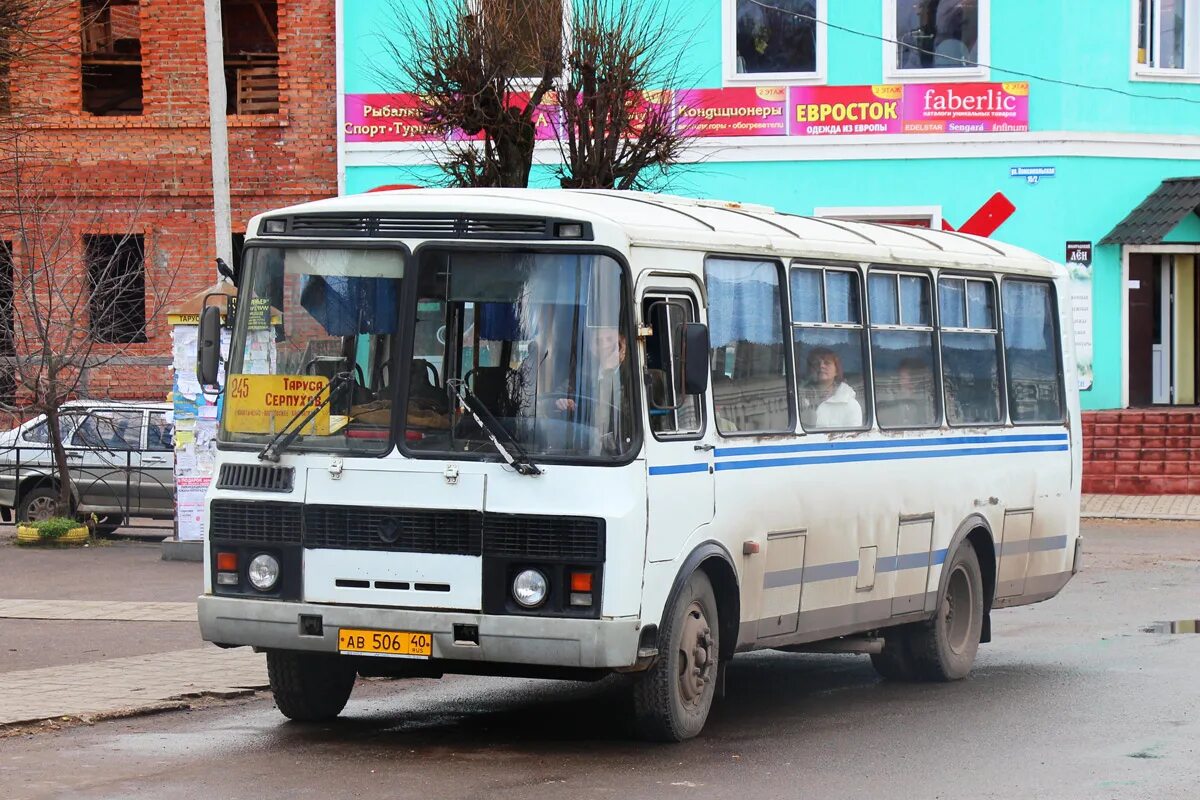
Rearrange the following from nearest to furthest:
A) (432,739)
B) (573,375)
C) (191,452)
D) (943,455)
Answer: (573,375)
(432,739)
(943,455)
(191,452)

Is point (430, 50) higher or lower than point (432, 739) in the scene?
higher

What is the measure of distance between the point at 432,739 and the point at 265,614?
1146 mm

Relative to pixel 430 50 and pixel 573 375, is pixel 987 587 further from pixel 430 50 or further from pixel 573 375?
pixel 430 50

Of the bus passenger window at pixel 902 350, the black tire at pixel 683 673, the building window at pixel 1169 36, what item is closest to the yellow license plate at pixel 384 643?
the black tire at pixel 683 673

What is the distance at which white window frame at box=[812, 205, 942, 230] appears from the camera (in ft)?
95.9

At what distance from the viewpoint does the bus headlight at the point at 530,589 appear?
917 centimetres

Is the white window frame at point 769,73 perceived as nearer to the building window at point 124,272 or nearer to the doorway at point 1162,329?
the doorway at point 1162,329

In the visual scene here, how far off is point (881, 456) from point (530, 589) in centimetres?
337

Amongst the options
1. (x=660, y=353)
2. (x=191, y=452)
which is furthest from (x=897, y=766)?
(x=191, y=452)

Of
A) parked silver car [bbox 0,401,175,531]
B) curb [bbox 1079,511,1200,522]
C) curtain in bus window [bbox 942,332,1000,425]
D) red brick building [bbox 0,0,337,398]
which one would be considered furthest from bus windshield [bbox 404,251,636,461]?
red brick building [bbox 0,0,337,398]

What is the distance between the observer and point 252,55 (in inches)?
1220

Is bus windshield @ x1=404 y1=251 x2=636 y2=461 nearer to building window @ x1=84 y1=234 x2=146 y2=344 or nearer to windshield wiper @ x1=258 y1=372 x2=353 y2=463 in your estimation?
windshield wiper @ x1=258 y1=372 x2=353 y2=463

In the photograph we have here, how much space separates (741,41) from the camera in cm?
2967

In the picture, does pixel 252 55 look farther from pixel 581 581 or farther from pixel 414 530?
pixel 581 581
